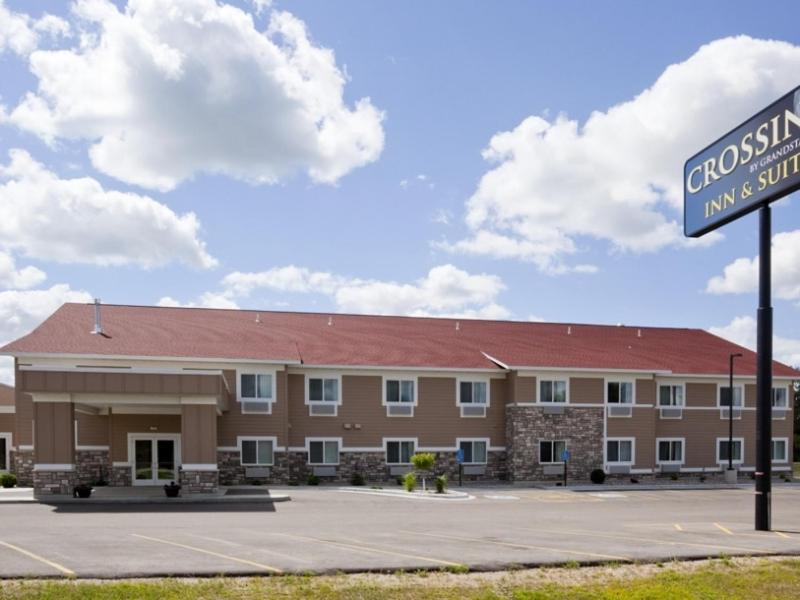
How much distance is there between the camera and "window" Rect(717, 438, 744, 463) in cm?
3897

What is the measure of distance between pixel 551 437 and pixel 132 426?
60.9ft

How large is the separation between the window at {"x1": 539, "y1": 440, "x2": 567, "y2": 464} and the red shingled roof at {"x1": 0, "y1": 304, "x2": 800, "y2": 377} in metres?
3.64

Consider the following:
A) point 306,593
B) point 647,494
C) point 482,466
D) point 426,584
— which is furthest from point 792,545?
point 482,466

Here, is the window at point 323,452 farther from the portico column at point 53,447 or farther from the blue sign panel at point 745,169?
the blue sign panel at point 745,169

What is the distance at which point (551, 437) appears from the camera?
1388 inches

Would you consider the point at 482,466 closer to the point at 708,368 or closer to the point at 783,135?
the point at 708,368

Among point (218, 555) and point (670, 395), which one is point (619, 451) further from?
point (218, 555)

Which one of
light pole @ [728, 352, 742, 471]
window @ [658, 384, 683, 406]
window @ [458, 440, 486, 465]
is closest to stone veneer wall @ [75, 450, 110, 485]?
window @ [458, 440, 486, 465]

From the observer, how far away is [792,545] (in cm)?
1438

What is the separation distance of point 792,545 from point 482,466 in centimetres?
2153

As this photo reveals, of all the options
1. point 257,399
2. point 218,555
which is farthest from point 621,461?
point 218,555

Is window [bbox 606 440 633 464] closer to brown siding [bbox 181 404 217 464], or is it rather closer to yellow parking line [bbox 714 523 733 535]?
yellow parking line [bbox 714 523 733 535]

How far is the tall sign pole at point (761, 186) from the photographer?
16.2 meters

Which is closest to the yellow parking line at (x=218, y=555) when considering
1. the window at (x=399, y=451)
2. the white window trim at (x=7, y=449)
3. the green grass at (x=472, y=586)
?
the green grass at (x=472, y=586)
